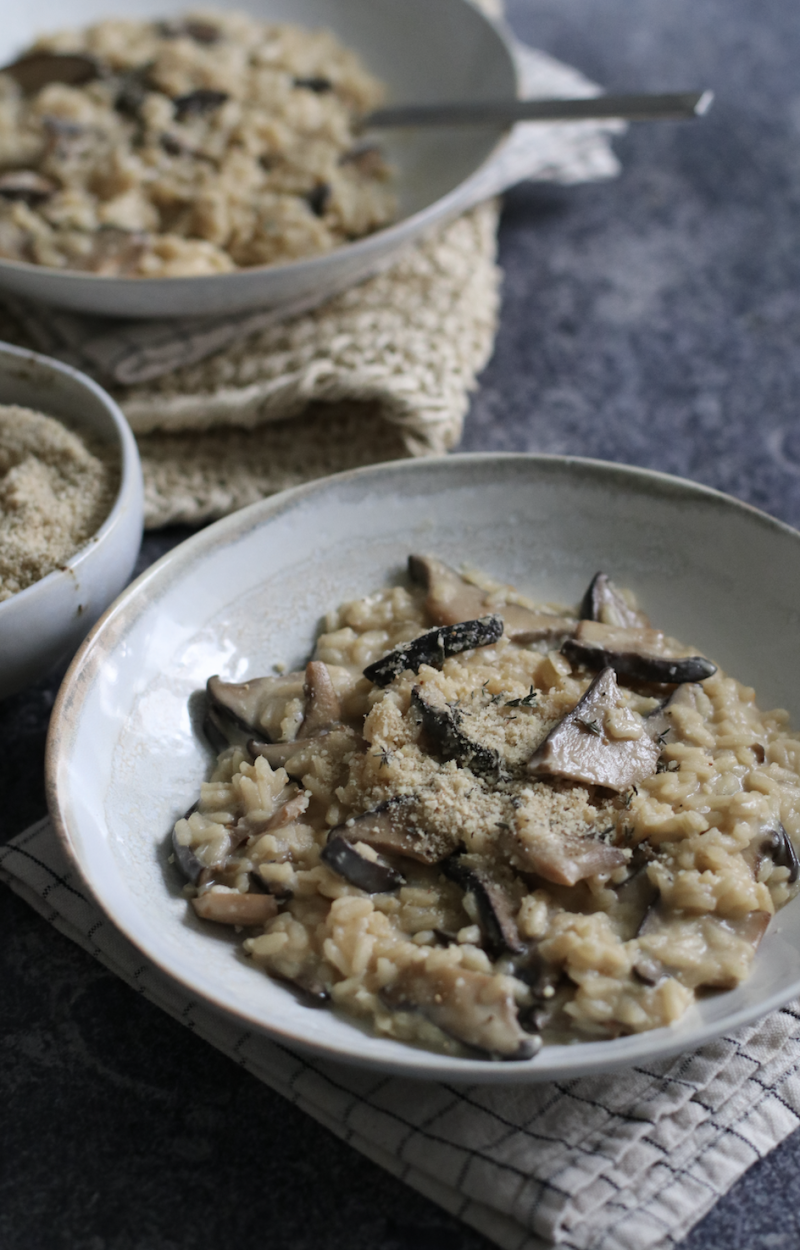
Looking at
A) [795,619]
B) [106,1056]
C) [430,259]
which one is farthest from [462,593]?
[430,259]

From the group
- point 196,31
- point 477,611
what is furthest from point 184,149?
point 477,611

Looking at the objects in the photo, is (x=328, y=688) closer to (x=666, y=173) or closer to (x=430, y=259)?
(x=430, y=259)

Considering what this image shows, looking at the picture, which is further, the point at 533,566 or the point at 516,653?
the point at 533,566

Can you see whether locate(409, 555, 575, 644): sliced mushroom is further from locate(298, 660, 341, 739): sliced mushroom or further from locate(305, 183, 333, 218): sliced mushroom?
locate(305, 183, 333, 218): sliced mushroom

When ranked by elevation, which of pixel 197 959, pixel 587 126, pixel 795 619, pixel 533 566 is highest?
pixel 587 126

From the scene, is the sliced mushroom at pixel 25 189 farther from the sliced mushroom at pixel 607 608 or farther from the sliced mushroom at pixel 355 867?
the sliced mushroom at pixel 355 867

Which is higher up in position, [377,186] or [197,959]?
[377,186]

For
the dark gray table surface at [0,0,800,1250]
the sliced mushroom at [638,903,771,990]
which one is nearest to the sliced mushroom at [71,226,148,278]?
the dark gray table surface at [0,0,800,1250]
